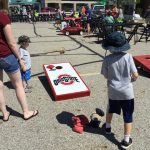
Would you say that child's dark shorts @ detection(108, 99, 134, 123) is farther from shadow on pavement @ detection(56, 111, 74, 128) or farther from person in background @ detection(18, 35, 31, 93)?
person in background @ detection(18, 35, 31, 93)

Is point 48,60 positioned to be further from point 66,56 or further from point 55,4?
point 55,4

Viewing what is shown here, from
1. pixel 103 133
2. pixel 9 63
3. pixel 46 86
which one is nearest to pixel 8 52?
pixel 9 63

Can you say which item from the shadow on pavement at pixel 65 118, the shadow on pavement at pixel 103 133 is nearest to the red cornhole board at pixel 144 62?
the shadow on pavement at pixel 65 118

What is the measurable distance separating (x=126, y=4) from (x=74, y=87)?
1934 centimetres

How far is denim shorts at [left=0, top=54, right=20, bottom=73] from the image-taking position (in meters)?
4.45

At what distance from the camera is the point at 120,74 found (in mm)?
3912

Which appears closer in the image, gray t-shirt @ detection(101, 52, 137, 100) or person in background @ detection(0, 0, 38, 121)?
gray t-shirt @ detection(101, 52, 137, 100)

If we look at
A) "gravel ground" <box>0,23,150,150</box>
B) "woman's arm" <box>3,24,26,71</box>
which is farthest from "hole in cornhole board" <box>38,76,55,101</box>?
"woman's arm" <box>3,24,26,71</box>

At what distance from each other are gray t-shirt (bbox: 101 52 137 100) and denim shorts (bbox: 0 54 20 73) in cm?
145

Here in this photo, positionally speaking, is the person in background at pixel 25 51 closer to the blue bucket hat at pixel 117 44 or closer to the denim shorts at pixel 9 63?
the denim shorts at pixel 9 63

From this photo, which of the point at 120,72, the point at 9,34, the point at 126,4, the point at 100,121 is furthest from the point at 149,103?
the point at 126,4

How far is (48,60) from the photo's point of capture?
32.0ft

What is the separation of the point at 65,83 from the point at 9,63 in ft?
6.85

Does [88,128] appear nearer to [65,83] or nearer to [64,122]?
[64,122]
